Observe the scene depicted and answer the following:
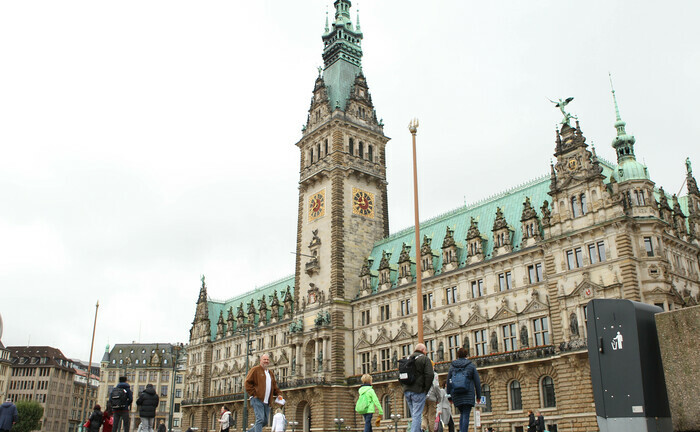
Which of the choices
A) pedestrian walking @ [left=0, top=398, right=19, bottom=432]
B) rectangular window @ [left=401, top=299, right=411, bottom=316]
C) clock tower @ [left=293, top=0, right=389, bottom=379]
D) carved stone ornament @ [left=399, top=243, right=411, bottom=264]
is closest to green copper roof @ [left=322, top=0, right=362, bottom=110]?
clock tower @ [left=293, top=0, right=389, bottom=379]

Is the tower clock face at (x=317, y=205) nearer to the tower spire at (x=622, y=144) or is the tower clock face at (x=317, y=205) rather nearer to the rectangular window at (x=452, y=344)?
the rectangular window at (x=452, y=344)

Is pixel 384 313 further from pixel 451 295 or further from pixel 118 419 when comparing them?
pixel 118 419

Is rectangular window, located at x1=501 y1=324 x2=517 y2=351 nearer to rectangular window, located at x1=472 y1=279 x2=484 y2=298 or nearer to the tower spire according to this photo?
rectangular window, located at x1=472 y1=279 x2=484 y2=298

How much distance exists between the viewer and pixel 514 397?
48031mm

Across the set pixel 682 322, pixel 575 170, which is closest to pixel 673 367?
pixel 682 322

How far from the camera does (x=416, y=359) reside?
14586mm

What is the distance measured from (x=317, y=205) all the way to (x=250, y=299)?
31772mm

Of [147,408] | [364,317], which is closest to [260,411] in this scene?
[147,408]

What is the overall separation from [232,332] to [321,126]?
3680 centimetres

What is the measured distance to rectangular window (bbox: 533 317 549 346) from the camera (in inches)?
1864

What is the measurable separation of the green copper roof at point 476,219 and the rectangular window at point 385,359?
7518 mm

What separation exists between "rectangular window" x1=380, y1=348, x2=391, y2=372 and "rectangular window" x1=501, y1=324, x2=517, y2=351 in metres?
14.4

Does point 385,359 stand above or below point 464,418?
above

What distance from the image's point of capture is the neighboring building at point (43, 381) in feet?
421
